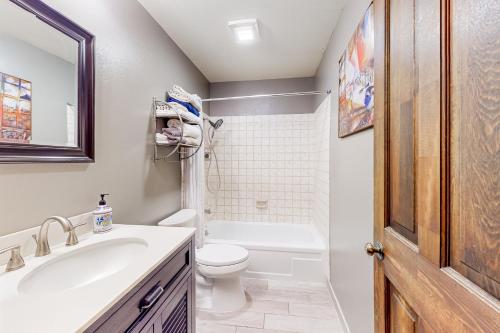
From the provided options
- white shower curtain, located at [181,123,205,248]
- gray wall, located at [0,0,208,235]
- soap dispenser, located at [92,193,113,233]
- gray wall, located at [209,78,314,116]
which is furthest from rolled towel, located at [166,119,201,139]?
gray wall, located at [209,78,314,116]

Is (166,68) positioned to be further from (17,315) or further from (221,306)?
(221,306)

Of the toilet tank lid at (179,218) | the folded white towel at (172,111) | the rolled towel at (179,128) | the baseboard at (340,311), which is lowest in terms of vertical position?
the baseboard at (340,311)

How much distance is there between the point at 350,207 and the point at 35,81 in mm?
1782

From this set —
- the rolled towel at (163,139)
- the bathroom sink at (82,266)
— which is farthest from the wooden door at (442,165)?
the rolled towel at (163,139)

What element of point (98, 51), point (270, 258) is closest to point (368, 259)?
point (270, 258)

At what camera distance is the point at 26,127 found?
872 mm

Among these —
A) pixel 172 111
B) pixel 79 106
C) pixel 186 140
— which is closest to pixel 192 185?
pixel 186 140

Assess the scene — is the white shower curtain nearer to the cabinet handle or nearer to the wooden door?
the cabinet handle

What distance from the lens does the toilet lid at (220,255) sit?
178cm

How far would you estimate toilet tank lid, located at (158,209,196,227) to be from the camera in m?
1.73

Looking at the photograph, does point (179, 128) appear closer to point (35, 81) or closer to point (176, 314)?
point (35, 81)

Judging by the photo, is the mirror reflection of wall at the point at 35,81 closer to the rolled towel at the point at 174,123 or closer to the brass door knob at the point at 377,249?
the rolled towel at the point at 174,123

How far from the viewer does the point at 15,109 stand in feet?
2.74

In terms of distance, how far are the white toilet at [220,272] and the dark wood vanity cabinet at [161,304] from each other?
62 cm
